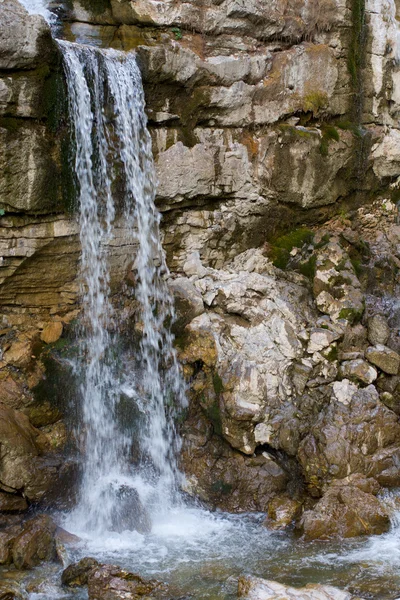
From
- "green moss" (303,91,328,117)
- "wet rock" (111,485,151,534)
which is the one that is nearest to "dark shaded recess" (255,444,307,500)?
"wet rock" (111,485,151,534)

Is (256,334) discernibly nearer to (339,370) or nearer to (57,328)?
(339,370)

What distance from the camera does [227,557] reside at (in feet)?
26.4

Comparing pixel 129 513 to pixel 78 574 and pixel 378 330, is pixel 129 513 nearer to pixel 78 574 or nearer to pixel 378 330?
pixel 78 574

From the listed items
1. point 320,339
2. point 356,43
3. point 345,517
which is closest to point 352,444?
point 345,517

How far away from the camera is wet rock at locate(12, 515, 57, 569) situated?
786cm

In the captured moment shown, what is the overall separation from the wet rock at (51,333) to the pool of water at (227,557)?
8.46 feet

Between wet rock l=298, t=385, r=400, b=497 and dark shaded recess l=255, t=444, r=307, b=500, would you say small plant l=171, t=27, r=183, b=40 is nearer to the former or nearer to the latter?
wet rock l=298, t=385, r=400, b=497

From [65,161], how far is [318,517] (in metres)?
6.00

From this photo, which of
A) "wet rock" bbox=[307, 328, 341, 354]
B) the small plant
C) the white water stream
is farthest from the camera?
the small plant

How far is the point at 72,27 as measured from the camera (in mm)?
11062

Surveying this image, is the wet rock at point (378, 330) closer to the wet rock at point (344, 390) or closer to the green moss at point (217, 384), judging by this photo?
the wet rock at point (344, 390)

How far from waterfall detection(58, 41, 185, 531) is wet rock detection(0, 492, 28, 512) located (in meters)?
0.80

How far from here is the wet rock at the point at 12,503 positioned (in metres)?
8.70

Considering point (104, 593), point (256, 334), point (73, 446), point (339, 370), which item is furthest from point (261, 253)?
point (104, 593)
